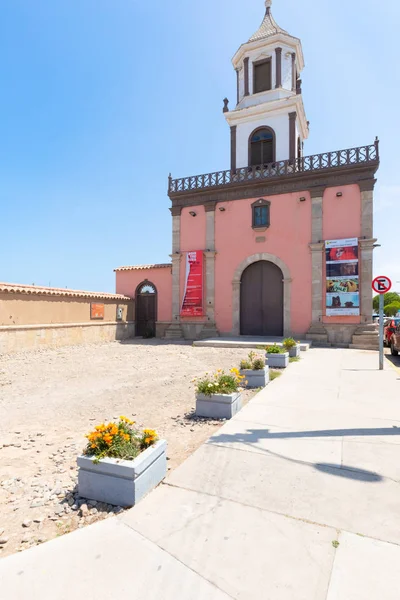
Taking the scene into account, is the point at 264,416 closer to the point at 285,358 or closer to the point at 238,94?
the point at 285,358

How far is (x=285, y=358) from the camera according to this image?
362 inches

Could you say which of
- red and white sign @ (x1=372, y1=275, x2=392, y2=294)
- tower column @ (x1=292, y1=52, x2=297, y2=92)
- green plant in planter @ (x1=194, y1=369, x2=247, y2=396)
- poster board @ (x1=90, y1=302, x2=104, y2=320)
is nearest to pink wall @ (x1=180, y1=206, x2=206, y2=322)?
poster board @ (x1=90, y1=302, x2=104, y2=320)

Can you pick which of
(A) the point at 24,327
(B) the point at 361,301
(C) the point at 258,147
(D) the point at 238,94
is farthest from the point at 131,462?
(D) the point at 238,94

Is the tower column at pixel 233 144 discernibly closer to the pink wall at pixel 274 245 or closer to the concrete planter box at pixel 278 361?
the pink wall at pixel 274 245

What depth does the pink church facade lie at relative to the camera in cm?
1514

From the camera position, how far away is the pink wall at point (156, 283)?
19.5m

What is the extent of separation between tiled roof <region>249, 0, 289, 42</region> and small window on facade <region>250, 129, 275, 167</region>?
5.49m

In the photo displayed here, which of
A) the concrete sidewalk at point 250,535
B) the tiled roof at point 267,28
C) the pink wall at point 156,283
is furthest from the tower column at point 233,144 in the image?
the concrete sidewalk at point 250,535

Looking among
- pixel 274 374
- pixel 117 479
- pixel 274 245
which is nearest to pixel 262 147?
pixel 274 245

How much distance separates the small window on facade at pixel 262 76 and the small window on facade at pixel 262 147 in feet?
9.18

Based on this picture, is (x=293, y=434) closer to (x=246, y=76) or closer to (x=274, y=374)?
(x=274, y=374)

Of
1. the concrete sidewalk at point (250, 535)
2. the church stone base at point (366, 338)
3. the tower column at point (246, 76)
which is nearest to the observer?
the concrete sidewalk at point (250, 535)

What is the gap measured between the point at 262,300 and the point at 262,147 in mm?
8957

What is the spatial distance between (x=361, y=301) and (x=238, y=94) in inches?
576
